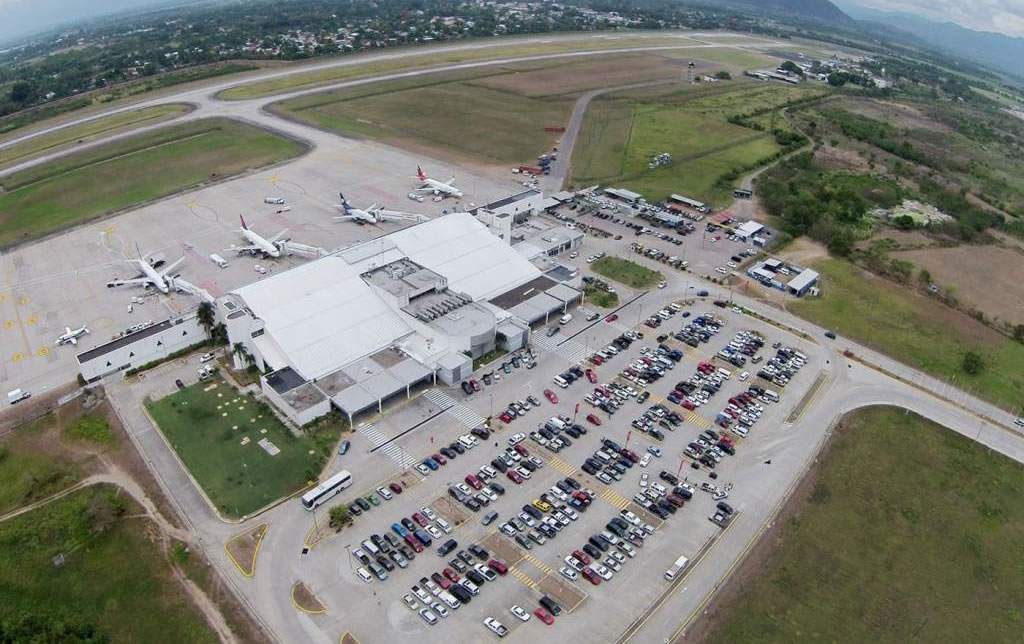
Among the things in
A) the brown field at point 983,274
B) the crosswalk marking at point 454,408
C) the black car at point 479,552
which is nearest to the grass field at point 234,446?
the crosswalk marking at point 454,408

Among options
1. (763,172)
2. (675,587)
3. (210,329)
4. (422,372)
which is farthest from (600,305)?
(763,172)

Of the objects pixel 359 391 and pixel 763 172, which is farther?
pixel 763 172

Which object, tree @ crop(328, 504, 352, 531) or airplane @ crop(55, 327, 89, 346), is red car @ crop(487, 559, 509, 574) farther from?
airplane @ crop(55, 327, 89, 346)

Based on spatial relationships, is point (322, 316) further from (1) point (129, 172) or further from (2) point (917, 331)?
Result: (1) point (129, 172)

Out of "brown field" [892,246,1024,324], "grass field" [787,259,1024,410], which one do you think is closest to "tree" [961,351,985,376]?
"grass field" [787,259,1024,410]

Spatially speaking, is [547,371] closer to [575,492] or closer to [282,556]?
[575,492]

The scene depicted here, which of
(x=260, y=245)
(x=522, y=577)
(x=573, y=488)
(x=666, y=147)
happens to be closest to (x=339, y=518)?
(x=522, y=577)
